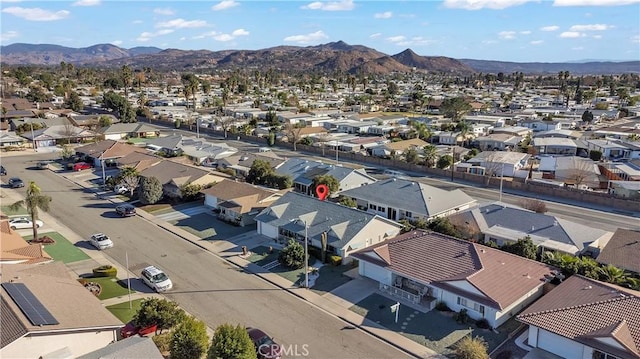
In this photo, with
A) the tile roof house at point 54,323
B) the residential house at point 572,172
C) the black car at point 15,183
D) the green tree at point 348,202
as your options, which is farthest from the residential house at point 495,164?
the black car at point 15,183

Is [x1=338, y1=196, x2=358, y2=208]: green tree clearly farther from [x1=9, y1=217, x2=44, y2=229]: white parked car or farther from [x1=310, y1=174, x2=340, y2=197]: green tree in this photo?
[x1=9, y1=217, x2=44, y2=229]: white parked car

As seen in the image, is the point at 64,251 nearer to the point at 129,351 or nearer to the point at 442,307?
the point at 129,351

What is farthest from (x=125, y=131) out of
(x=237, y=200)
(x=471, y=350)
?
(x=471, y=350)

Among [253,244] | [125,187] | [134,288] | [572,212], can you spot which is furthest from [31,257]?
[572,212]

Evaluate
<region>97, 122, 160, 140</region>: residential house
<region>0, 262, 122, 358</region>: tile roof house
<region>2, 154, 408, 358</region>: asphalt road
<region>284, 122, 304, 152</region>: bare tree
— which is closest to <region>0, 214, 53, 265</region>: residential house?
<region>0, 262, 122, 358</region>: tile roof house

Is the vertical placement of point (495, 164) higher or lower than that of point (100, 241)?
higher

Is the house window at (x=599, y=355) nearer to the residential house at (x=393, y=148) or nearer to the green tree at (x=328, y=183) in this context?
the green tree at (x=328, y=183)
